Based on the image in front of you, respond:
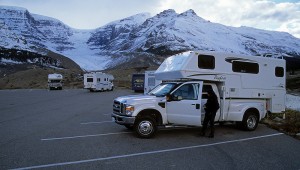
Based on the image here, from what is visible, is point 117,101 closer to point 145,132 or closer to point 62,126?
point 145,132

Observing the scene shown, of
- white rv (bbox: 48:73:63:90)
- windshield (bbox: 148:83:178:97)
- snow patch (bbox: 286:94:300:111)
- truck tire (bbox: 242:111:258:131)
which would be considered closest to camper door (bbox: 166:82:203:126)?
windshield (bbox: 148:83:178:97)

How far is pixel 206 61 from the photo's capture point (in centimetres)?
1212

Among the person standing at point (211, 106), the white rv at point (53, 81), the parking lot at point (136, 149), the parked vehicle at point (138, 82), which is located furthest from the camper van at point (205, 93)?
the white rv at point (53, 81)

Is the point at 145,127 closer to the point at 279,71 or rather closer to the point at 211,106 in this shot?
the point at 211,106

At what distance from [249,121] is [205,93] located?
2.51 metres

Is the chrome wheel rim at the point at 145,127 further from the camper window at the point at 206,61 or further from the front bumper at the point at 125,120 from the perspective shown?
the camper window at the point at 206,61

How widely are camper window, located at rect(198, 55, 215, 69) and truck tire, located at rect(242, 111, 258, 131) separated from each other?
8.40 ft

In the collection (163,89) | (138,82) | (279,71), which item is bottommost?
(163,89)

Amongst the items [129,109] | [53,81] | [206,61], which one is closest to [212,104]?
[206,61]

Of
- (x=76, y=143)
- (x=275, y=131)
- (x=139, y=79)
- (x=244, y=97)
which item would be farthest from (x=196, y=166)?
(x=139, y=79)

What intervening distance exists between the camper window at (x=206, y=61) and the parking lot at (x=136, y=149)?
2.50 meters

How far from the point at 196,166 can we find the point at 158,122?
3.73 m

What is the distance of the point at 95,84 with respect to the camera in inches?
1908

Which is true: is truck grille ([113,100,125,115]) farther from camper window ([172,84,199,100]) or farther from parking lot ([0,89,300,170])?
camper window ([172,84,199,100])
